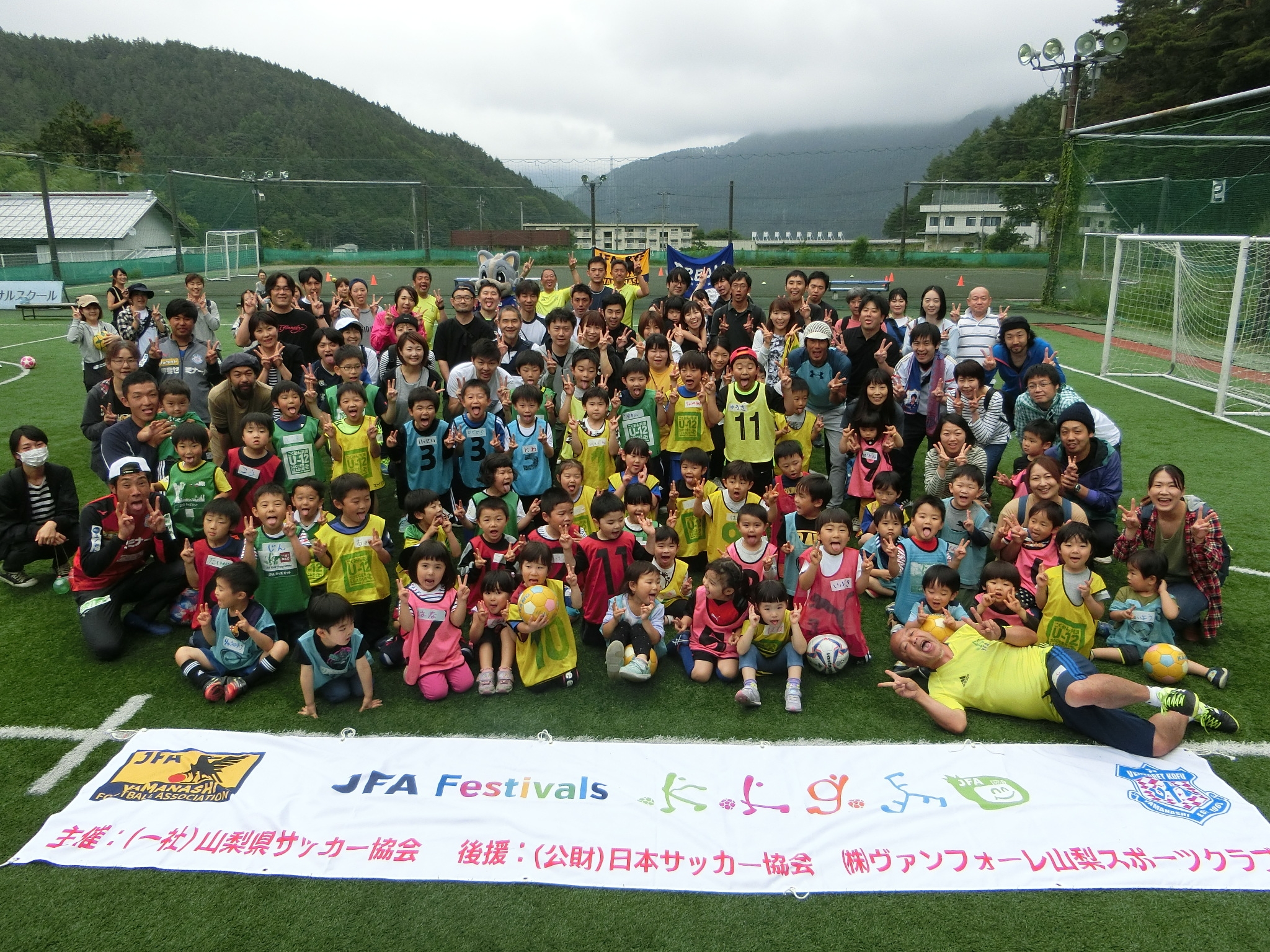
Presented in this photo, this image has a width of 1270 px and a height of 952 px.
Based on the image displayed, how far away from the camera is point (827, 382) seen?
6.78 m

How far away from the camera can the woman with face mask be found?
5.64 meters

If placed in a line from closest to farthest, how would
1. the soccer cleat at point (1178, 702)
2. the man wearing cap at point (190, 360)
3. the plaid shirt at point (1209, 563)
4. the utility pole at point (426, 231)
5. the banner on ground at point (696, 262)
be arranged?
the soccer cleat at point (1178, 702), the plaid shirt at point (1209, 563), the man wearing cap at point (190, 360), the banner on ground at point (696, 262), the utility pole at point (426, 231)

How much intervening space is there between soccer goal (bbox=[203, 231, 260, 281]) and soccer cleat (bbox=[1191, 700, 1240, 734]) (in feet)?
97.4

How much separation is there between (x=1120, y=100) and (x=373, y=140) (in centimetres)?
5080

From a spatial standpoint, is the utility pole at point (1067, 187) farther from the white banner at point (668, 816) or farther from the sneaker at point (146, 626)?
the sneaker at point (146, 626)

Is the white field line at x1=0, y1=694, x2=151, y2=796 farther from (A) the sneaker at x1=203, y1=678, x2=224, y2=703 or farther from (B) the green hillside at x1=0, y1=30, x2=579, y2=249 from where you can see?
(B) the green hillside at x1=0, y1=30, x2=579, y2=249

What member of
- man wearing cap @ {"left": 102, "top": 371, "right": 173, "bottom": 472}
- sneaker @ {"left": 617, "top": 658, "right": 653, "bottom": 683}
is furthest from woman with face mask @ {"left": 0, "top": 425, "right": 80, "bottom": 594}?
sneaker @ {"left": 617, "top": 658, "right": 653, "bottom": 683}

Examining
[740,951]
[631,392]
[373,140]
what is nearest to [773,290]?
[631,392]

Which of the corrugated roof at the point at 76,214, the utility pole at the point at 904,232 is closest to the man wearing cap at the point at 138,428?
the corrugated roof at the point at 76,214

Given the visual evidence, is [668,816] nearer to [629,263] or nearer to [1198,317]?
[629,263]

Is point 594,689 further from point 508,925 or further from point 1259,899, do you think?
point 1259,899

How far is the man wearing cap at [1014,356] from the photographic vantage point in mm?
6586

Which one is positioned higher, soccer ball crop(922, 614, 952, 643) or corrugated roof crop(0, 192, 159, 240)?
corrugated roof crop(0, 192, 159, 240)

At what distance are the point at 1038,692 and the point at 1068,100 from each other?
2048cm
